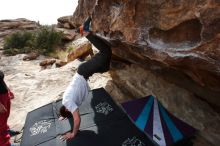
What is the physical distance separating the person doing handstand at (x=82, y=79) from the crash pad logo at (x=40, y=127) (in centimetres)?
31

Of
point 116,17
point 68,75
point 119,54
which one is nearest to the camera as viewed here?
point 116,17

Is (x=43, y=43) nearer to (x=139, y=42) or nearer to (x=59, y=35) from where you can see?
(x=59, y=35)

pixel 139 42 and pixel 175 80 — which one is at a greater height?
pixel 139 42

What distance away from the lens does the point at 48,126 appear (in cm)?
535

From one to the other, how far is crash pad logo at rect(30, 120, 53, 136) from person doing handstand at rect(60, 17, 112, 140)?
0.31 m

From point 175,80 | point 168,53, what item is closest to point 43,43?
point 175,80

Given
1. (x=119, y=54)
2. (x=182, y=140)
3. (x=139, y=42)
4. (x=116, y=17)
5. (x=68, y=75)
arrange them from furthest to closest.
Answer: (x=68, y=75), (x=119, y=54), (x=182, y=140), (x=116, y=17), (x=139, y=42)

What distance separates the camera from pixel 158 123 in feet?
15.2

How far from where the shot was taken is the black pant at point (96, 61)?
5.29 meters

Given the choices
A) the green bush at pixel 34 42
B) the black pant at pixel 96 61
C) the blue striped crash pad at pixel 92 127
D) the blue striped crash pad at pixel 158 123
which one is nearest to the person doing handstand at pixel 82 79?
the black pant at pixel 96 61

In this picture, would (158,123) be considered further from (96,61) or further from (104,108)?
(96,61)

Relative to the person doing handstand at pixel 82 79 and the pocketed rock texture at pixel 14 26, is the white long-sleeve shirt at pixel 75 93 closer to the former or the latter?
the person doing handstand at pixel 82 79

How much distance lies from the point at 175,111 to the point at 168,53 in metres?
1.78

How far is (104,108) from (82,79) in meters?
0.72
